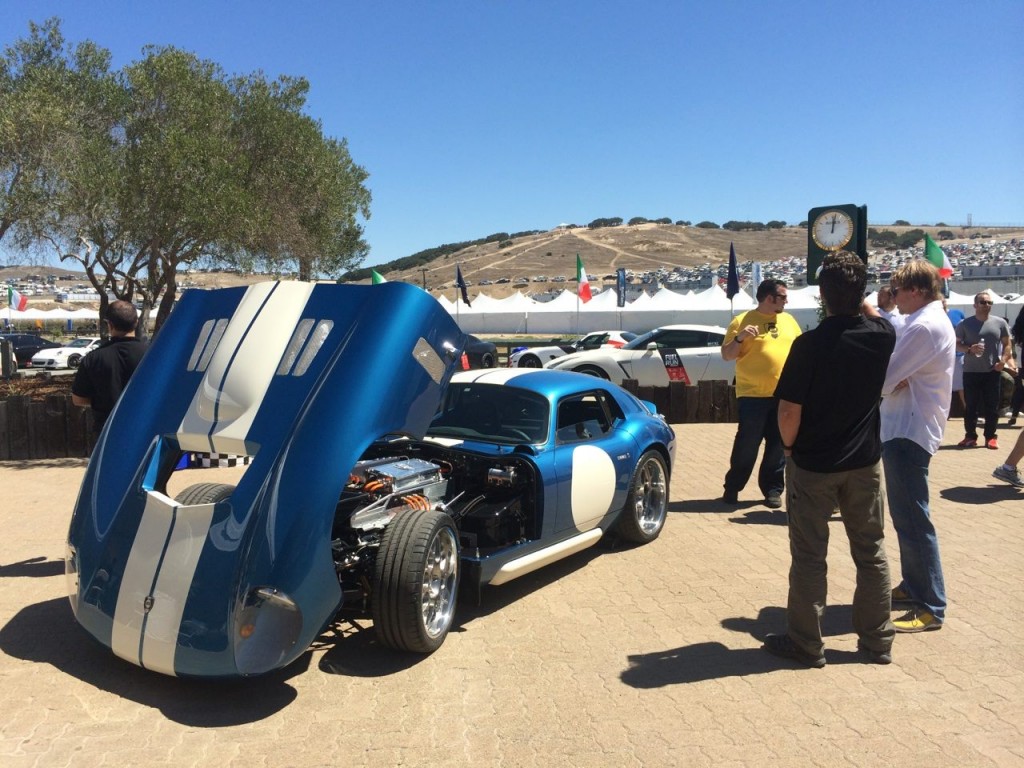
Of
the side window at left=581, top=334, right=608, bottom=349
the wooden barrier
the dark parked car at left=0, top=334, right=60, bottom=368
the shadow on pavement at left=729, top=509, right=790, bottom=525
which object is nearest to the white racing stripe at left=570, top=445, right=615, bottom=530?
the shadow on pavement at left=729, top=509, right=790, bottom=525

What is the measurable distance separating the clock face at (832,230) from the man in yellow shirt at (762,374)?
13.5 ft

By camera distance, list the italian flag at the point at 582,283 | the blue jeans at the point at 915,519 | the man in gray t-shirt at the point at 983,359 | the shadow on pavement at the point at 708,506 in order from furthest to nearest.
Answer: the italian flag at the point at 582,283 < the man in gray t-shirt at the point at 983,359 < the shadow on pavement at the point at 708,506 < the blue jeans at the point at 915,519

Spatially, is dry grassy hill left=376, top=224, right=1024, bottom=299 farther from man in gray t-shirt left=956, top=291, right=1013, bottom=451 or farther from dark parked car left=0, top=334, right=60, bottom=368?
man in gray t-shirt left=956, top=291, right=1013, bottom=451

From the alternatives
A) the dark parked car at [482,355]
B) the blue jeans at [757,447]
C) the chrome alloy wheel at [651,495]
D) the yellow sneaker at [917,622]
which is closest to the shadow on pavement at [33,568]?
the chrome alloy wheel at [651,495]

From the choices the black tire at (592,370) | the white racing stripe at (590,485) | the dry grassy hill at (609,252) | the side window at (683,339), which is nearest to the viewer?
the white racing stripe at (590,485)

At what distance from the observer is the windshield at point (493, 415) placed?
5.30 m

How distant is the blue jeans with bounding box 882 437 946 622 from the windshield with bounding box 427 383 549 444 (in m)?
2.05

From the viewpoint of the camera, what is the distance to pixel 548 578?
5.42 metres

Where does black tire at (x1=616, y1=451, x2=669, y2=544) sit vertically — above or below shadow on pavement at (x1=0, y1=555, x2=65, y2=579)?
above

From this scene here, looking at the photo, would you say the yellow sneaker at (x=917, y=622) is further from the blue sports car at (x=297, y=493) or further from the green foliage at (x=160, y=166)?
the green foliage at (x=160, y=166)

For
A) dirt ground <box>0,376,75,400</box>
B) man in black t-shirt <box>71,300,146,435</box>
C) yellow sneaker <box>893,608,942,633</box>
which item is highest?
man in black t-shirt <box>71,300,146,435</box>

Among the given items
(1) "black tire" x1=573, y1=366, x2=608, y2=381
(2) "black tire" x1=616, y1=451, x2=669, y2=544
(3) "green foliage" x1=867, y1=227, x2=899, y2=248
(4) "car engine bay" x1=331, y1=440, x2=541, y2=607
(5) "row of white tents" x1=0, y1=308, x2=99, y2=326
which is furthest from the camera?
(3) "green foliage" x1=867, y1=227, x2=899, y2=248

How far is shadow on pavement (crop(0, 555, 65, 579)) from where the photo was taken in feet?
17.8

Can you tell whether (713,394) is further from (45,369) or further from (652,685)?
(45,369)
